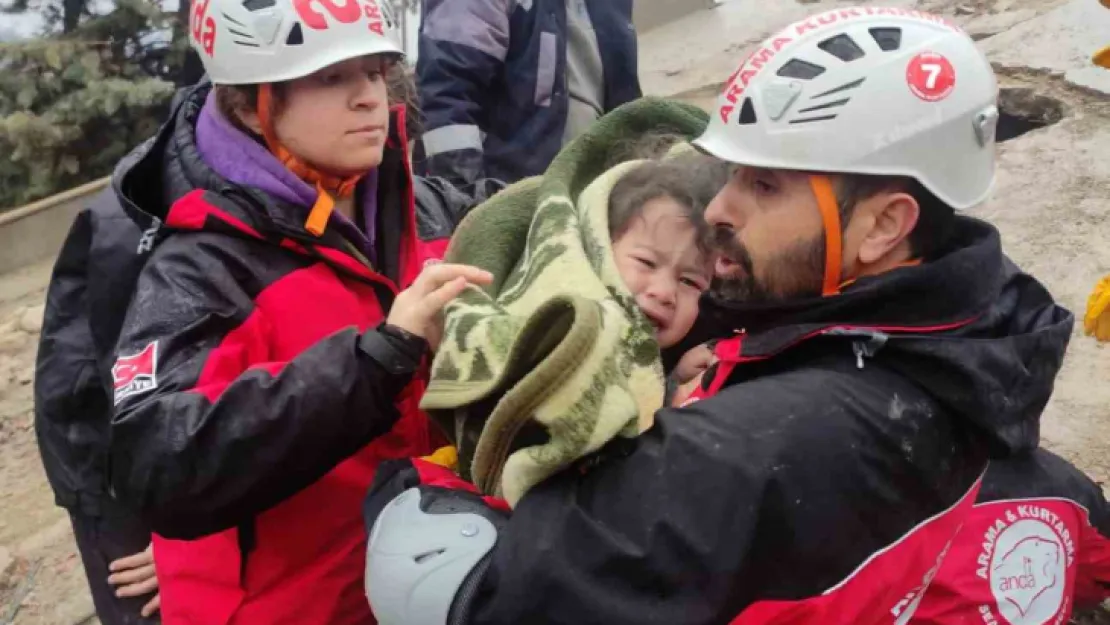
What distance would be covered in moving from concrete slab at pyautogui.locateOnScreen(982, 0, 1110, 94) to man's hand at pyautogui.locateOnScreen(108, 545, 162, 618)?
19.5 feet

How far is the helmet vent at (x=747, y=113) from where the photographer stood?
194 centimetres

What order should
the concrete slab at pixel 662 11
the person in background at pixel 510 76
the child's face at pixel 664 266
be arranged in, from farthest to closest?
1. the concrete slab at pixel 662 11
2. the person in background at pixel 510 76
3. the child's face at pixel 664 266

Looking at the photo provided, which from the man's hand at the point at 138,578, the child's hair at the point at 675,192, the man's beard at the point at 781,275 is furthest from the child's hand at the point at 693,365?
the man's hand at the point at 138,578

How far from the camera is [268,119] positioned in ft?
8.25

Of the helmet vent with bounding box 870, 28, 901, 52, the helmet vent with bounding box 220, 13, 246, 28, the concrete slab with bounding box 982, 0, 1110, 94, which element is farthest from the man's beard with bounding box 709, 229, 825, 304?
the concrete slab with bounding box 982, 0, 1110, 94

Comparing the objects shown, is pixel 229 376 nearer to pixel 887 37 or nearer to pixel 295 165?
pixel 295 165

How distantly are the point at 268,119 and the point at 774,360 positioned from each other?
139 centimetres

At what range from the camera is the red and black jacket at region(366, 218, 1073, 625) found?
5.30 feet

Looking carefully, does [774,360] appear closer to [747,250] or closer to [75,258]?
[747,250]

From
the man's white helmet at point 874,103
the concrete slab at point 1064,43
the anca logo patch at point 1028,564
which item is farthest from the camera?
the concrete slab at point 1064,43

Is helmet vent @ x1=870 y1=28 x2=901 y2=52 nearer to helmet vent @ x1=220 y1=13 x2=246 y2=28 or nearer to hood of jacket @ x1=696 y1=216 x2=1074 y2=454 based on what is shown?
hood of jacket @ x1=696 y1=216 x2=1074 y2=454

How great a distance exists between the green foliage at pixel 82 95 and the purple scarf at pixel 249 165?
6.44 m

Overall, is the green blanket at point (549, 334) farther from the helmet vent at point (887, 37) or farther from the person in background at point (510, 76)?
the person in background at point (510, 76)

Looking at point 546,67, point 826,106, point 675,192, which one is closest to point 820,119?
point 826,106
